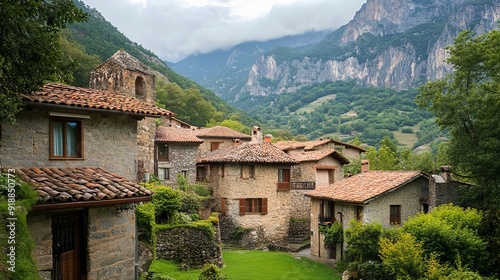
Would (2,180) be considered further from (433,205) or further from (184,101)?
(184,101)

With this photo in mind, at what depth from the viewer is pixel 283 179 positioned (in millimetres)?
35250

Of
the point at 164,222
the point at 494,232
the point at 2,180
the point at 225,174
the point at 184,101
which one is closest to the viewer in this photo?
the point at 2,180

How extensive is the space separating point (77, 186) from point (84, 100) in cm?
309

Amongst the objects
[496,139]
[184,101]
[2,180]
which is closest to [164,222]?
[2,180]

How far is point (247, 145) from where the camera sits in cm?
3588

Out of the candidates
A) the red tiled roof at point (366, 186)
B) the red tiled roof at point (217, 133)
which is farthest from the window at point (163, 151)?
the red tiled roof at point (366, 186)

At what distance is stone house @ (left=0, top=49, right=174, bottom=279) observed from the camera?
9219mm

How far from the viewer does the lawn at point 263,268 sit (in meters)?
21.2

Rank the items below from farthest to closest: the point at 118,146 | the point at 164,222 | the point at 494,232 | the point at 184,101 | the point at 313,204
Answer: the point at 184,101 < the point at 313,204 < the point at 164,222 < the point at 494,232 < the point at 118,146

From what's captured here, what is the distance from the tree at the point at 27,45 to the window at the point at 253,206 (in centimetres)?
2538

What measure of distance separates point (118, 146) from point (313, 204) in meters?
21.0

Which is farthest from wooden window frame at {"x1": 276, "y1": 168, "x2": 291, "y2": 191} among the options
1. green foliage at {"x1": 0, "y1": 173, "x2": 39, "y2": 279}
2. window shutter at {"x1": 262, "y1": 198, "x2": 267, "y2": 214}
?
green foliage at {"x1": 0, "y1": 173, "x2": 39, "y2": 279}

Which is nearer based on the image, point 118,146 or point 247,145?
point 118,146

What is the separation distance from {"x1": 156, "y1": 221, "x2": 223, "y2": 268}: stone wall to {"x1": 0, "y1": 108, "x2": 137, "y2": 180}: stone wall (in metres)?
9.77
